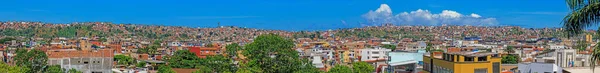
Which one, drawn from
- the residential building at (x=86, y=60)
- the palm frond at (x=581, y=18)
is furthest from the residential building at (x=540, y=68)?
the palm frond at (x=581, y=18)

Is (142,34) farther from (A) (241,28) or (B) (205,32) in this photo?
(A) (241,28)

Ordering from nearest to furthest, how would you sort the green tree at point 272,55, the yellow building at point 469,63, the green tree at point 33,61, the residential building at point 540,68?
the green tree at point 272,55 < the yellow building at point 469,63 < the residential building at point 540,68 < the green tree at point 33,61

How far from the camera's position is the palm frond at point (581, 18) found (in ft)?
13.8

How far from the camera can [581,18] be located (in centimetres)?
425

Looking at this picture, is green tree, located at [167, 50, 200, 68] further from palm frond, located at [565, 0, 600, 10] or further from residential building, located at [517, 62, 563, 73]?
palm frond, located at [565, 0, 600, 10]

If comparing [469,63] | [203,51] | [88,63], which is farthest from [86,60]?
[469,63]

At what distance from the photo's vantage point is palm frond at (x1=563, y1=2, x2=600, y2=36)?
419 cm

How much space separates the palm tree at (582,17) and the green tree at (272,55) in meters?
14.4

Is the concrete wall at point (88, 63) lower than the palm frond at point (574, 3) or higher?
lower

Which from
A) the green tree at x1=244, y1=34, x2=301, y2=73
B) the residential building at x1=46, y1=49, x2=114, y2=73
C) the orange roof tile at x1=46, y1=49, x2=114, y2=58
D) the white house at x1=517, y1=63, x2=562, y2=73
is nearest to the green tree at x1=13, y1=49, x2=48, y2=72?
the residential building at x1=46, y1=49, x2=114, y2=73

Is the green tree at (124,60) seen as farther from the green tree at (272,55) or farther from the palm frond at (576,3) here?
the palm frond at (576,3)

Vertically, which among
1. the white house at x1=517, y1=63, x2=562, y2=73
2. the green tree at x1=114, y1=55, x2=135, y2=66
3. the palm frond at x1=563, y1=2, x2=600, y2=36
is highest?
the palm frond at x1=563, y1=2, x2=600, y2=36

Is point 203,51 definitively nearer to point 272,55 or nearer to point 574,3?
point 272,55

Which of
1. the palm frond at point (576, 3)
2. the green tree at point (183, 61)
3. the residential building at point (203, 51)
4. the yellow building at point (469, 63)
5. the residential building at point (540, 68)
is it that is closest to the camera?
the palm frond at point (576, 3)
